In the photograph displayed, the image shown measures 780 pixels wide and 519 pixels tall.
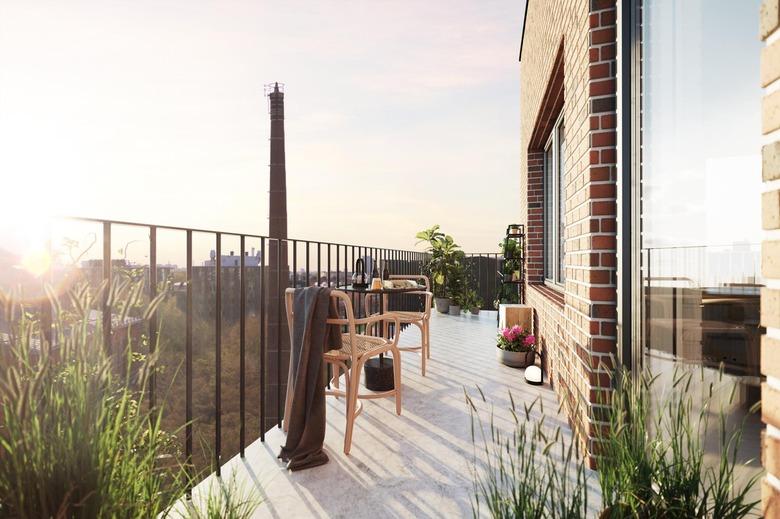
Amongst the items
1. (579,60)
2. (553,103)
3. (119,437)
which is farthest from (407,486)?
(553,103)

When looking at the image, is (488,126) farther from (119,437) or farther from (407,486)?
(119,437)

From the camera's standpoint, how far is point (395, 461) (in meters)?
2.21

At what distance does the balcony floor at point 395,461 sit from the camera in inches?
71.2

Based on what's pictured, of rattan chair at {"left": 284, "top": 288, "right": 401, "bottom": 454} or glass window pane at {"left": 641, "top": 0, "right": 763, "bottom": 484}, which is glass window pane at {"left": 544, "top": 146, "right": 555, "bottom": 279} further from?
glass window pane at {"left": 641, "top": 0, "right": 763, "bottom": 484}

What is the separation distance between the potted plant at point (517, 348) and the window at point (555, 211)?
0.58 m

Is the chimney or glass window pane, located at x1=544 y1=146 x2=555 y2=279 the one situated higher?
the chimney

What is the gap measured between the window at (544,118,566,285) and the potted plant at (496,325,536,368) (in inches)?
23.0

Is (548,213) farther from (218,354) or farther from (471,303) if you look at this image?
(218,354)

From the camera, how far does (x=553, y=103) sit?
3768mm

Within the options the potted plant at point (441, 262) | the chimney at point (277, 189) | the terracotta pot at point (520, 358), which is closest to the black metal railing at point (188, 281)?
the terracotta pot at point (520, 358)

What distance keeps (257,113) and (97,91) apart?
9.47 m

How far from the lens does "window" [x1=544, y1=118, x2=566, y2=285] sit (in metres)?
3.76

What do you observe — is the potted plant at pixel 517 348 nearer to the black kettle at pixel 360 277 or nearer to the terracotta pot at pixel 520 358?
the terracotta pot at pixel 520 358

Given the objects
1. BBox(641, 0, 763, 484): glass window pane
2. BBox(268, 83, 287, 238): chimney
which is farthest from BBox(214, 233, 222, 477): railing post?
BBox(268, 83, 287, 238): chimney
